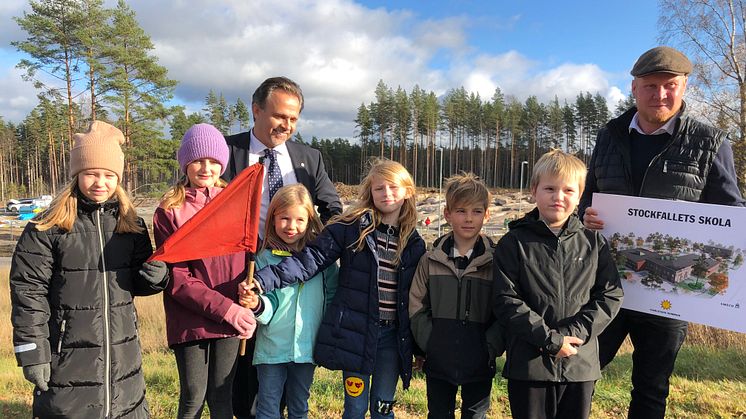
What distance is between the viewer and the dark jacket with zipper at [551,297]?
2982 mm

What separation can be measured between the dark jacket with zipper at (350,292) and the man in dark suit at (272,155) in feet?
1.88

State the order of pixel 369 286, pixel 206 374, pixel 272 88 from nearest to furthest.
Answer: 1. pixel 206 374
2. pixel 369 286
3. pixel 272 88

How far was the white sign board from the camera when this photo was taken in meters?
3.21

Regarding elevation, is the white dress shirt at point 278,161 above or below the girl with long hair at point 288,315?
above

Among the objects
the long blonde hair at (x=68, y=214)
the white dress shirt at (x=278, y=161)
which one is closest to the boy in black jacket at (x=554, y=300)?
the white dress shirt at (x=278, y=161)

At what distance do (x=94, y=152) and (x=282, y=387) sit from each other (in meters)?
2.14

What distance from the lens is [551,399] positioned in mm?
3088

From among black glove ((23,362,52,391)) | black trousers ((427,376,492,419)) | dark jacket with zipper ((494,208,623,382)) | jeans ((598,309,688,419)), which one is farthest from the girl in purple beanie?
jeans ((598,309,688,419))

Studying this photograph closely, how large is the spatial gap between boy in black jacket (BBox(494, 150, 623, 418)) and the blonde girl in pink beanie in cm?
237

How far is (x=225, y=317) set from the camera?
3176 mm

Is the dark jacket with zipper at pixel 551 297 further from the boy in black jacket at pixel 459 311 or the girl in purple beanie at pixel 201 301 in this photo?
the girl in purple beanie at pixel 201 301

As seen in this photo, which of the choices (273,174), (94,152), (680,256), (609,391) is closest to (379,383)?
(273,174)

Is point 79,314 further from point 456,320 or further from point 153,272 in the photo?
point 456,320

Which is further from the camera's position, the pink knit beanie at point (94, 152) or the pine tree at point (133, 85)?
the pine tree at point (133, 85)
